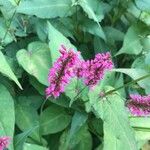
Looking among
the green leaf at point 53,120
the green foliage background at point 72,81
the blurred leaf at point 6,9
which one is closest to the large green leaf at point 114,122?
the green foliage background at point 72,81

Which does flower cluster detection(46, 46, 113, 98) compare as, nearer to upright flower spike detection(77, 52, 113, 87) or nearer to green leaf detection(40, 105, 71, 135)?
upright flower spike detection(77, 52, 113, 87)

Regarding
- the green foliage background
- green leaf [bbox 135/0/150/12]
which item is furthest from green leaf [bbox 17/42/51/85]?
green leaf [bbox 135/0/150/12]

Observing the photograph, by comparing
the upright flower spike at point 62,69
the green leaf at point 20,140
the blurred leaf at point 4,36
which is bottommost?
the green leaf at point 20,140

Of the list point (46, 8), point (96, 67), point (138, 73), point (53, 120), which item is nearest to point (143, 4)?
point (46, 8)

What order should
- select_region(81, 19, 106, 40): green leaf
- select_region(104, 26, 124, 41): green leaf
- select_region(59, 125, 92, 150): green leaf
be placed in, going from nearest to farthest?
1. select_region(59, 125, 92, 150): green leaf
2. select_region(81, 19, 106, 40): green leaf
3. select_region(104, 26, 124, 41): green leaf

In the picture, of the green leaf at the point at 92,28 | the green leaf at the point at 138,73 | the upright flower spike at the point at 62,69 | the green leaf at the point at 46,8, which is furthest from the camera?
the green leaf at the point at 92,28

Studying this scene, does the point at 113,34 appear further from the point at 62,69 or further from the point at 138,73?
the point at 62,69

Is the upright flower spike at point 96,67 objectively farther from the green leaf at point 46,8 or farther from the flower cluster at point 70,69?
the green leaf at point 46,8
